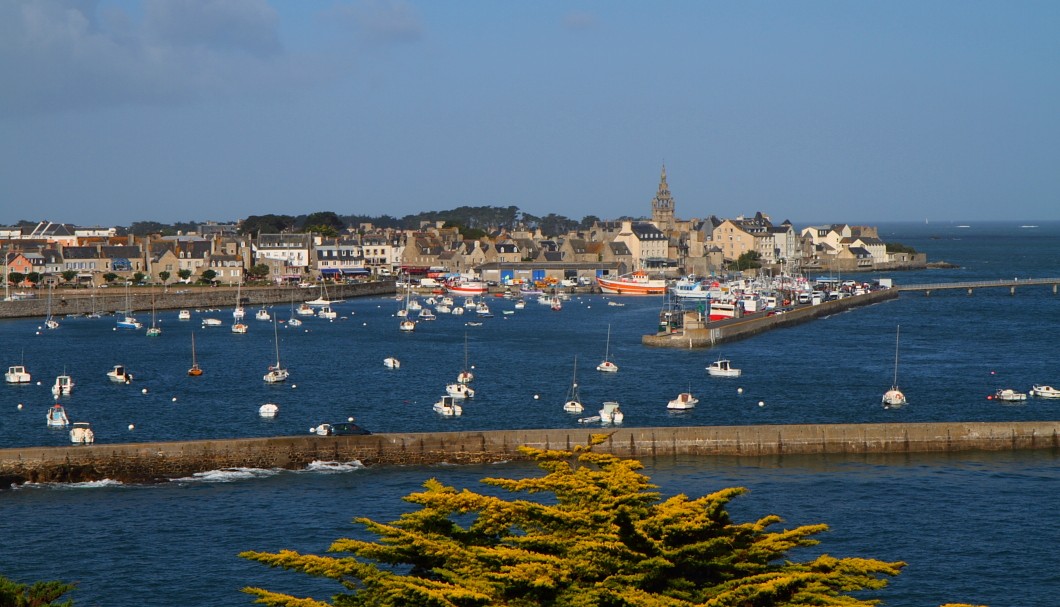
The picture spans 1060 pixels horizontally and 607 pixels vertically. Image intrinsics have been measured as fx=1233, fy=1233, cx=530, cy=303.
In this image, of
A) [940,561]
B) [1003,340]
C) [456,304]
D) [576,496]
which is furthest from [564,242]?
[576,496]

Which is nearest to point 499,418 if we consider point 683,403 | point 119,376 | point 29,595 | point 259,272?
point 683,403

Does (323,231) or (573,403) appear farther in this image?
(323,231)

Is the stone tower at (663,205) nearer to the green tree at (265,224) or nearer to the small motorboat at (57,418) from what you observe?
the green tree at (265,224)

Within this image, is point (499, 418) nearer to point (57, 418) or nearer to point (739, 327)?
point (57, 418)

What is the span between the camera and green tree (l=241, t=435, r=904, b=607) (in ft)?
37.1

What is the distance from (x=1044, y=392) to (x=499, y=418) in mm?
17073

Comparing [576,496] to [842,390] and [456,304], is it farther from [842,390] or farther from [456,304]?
[456,304]

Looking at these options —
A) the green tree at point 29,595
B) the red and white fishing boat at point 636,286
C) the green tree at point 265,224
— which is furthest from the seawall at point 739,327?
the green tree at point 265,224

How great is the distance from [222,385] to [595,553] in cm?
3153

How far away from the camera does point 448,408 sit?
113ft

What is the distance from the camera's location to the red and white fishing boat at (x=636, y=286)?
307 ft

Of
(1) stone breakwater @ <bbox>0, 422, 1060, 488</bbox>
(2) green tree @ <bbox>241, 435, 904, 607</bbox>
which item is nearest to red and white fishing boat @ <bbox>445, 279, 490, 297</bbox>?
(1) stone breakwater @ <bbox>0, 422, 1060, 488</bbox>

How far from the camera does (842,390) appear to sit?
39.3 metres

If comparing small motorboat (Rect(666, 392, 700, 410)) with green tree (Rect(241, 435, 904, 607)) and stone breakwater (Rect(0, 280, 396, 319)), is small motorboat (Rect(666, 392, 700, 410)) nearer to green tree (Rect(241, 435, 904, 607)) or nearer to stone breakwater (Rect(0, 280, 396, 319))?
green tree (Rect(241, 435, 904, 607))
